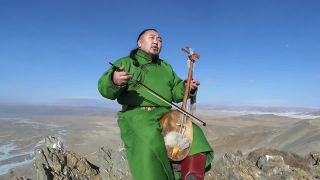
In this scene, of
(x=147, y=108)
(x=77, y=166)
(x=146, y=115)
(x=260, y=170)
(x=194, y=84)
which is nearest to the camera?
(x=146, y=115)

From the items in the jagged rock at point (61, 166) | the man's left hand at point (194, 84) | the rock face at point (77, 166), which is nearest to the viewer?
the man's left hand at point (194, 84)

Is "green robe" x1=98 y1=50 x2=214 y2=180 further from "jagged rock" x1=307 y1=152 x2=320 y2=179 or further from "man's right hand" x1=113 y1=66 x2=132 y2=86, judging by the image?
"jagged rock" x1=307 y1=152 x2=320 y2=179

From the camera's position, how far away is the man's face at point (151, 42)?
20.3 feet

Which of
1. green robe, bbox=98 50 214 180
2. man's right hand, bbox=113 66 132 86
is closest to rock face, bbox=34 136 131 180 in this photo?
green robe, bbox=98 50 214 180

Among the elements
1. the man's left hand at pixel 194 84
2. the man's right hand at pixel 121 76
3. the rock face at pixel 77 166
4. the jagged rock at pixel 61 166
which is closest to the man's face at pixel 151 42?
the man's left hand at pixel 194 84

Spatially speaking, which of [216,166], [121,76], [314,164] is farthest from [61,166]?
[121,76]

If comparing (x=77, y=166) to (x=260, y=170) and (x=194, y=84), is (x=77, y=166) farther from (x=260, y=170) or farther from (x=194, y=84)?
(x=194, y=84)

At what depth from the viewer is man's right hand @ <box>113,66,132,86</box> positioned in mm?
5285

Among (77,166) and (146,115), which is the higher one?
(146,115)

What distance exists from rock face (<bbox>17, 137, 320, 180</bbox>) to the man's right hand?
5590 mm

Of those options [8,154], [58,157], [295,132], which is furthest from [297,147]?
[8,154]

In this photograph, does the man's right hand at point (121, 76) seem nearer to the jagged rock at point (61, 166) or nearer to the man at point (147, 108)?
the man at point (147, 108)

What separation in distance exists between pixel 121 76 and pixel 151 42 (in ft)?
3.55

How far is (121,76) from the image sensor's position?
528 cm
